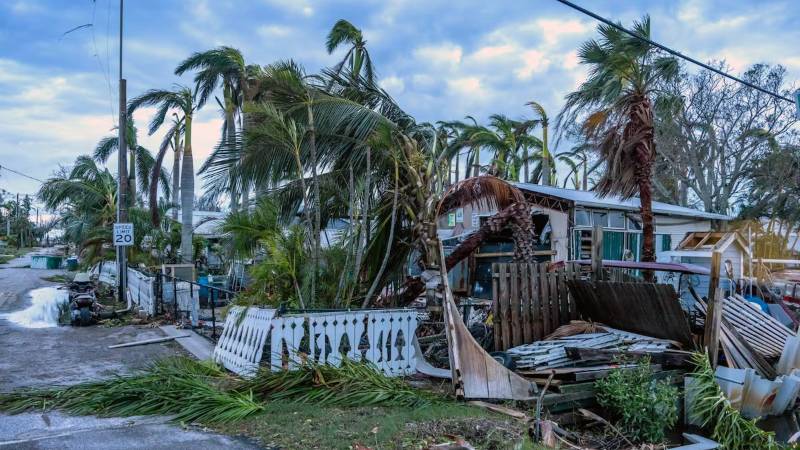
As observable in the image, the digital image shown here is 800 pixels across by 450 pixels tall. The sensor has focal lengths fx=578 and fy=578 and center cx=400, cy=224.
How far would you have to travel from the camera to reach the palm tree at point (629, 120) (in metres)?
10.9


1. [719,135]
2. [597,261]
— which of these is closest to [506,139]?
[719,135]

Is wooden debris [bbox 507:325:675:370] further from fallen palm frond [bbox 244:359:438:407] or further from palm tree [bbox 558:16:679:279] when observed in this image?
palm tree [bbox 558:16:679:279]

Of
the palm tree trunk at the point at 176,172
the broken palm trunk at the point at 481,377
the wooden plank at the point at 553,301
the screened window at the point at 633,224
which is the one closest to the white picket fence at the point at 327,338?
the broken palm trunk at the point at 481,377

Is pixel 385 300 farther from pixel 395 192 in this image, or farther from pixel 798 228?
pixel 798 228

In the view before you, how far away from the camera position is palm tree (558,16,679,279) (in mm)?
10891

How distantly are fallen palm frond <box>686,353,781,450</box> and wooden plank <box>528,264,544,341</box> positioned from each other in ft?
6.60

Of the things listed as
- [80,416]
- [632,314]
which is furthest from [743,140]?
[80,416]

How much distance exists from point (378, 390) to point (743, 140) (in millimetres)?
24528

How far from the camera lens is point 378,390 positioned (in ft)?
20.5

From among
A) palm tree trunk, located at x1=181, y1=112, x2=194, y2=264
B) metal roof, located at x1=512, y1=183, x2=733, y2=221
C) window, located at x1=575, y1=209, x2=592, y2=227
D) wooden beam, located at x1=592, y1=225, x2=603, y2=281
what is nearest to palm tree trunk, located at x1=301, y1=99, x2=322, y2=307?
wooden beam, located at x1=592, y1=225, x2=603, y2=281

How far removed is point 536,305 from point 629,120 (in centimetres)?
488

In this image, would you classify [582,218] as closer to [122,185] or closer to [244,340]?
[244,340]

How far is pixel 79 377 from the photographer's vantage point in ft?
24.4

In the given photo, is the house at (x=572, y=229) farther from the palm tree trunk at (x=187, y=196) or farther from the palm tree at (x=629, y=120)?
the palm tree trunk at (x=187, y=196)
